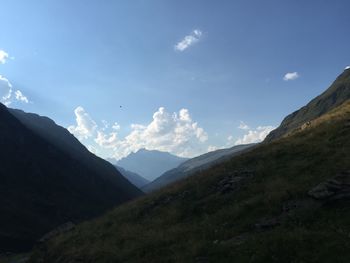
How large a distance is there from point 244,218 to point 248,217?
0.90 ft

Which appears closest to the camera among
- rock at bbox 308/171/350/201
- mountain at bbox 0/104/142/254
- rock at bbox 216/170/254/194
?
rock at bbox 308/171/350/201

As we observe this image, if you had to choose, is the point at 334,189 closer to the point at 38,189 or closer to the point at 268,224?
the point at 268,224

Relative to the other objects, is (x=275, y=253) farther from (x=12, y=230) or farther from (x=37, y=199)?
(x=37, y=199)

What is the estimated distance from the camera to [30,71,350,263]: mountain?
16.8 m

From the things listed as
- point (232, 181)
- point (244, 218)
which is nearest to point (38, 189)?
point (232, 181)

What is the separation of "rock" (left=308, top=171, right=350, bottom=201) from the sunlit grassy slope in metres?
0.32

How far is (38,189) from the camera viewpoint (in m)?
115

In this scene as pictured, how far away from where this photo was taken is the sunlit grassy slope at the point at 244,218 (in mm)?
16672

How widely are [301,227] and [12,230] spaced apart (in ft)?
251

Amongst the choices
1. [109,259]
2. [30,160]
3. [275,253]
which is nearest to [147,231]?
[109,259]

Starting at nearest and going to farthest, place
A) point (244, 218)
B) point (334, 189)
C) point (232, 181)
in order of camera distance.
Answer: point (334, 189) < point (244, 218) < point (232, 181)

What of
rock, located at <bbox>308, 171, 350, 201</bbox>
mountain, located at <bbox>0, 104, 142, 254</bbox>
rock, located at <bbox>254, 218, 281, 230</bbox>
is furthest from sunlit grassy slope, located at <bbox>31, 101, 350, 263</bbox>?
mountain, located at <bbox>0, 104, 142, 254</bbox>

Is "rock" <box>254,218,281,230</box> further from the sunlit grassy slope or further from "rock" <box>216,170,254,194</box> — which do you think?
"rock" <box>216,170,254,194</box>

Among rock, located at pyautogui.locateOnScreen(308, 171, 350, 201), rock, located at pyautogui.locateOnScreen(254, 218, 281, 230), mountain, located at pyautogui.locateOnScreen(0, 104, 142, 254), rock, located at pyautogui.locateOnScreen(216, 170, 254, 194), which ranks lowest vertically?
rock, located at pyautogui.locateOnScreen(254, 218, 281, 230)
